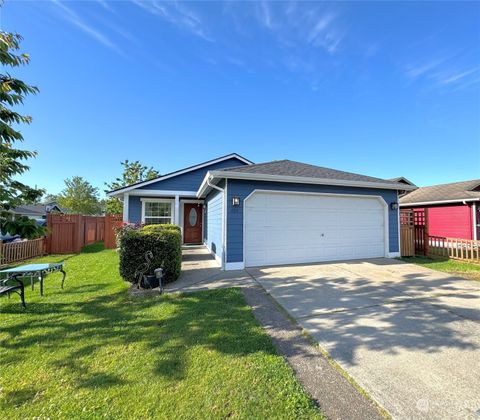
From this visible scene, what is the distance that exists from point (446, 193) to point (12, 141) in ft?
70.8

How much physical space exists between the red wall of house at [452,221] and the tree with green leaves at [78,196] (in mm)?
43215

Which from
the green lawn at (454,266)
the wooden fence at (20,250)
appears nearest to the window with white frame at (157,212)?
the wooden fence at (20,250)

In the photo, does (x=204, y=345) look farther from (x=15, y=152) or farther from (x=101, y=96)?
(x=101, y=96)

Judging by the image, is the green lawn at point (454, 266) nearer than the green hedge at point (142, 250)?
No

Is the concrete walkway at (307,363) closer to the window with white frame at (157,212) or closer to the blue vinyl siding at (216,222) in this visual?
the blue vinyl siding at (216,222)

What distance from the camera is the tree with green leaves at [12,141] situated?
296cm

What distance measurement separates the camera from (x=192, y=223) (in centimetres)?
1373

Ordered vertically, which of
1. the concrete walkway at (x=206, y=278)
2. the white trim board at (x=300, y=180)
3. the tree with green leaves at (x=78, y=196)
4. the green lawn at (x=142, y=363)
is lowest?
the green lawn at (x=142, y=363)

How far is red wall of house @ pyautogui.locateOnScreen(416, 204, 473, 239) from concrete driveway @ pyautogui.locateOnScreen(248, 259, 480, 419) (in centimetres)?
1119

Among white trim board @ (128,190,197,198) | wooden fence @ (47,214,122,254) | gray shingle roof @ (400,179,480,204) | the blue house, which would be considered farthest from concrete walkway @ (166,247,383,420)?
gray shingle roof @ (400,179,480,204)

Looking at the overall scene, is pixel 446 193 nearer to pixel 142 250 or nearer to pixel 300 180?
pixel 300 180

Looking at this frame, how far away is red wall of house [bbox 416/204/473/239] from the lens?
547 inches

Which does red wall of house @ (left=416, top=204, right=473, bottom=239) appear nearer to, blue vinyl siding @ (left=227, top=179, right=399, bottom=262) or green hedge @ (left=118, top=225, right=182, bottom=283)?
blue vinyl siding @ (left=227, top=179, right=399, bottom=262)

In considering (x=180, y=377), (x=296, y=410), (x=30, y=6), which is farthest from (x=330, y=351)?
(x=30, y=6)
